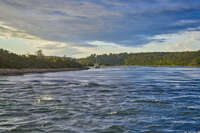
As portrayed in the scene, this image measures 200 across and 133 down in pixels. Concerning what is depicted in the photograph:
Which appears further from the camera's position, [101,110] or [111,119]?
[101,110]

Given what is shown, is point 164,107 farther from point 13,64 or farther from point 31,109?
point 13,64

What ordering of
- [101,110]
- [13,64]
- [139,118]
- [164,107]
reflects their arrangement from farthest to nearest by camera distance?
[13,64] < [164,107] < [101,110] < [139,118]

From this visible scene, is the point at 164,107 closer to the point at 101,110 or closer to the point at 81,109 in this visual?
the point at 101,110

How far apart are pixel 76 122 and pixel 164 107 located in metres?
8.98

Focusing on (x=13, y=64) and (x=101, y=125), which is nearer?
(x=101, y=125)

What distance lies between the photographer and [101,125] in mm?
13906

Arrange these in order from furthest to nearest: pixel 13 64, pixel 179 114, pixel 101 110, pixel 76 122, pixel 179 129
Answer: pixel 13 64 < pixel 101 110 < pixel 179 114 < pixel 76 122 < pixel 179 129

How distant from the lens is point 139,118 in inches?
623

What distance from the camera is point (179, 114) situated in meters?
17.1

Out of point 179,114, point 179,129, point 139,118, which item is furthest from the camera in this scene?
point 179,114

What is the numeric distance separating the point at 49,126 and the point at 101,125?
323cm

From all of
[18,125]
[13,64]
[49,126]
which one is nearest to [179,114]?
[49,126]

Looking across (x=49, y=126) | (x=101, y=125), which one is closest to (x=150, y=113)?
(x=101, y=125)

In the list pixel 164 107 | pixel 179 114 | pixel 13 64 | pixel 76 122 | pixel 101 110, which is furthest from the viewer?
pixel 13 64
